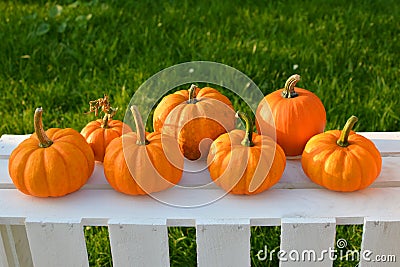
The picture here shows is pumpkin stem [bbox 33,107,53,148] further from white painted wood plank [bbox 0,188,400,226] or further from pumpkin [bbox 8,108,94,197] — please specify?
white painted wood plank [bbox 0,188,400,226]

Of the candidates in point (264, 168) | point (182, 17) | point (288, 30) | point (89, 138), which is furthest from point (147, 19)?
point (264, 168)

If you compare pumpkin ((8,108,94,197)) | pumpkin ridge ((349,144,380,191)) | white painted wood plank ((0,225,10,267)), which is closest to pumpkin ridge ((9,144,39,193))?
Result: pumpkin ((8,108,94,197))

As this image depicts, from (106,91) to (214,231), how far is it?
5.45 feet

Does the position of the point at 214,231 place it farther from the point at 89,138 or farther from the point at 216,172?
the point at 89,138

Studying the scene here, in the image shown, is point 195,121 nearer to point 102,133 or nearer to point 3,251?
point 102,133

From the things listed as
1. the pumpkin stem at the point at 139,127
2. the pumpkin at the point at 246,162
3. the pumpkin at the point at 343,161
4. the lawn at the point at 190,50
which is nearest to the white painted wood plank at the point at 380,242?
the pumpkin at the point at 343,161

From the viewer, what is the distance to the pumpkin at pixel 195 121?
156cm

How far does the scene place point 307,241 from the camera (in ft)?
4.58

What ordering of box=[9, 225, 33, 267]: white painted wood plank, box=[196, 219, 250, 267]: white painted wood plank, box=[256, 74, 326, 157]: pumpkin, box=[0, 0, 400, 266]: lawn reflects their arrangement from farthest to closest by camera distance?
box=[0, 0, 400, 266]: lawn, box=[9, 225, 33, 267]: white painted wood plank, box=[256, 74, 326, 157]: pumpkin, box=[196, 219, 250, 267]: white painted wood plank

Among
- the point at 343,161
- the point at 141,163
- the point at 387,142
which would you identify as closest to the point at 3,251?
the point at 141,163

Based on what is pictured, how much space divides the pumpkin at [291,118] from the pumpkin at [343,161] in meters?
0.10

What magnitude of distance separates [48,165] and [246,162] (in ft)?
1.52

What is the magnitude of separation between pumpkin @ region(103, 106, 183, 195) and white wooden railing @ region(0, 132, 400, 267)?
4 cm

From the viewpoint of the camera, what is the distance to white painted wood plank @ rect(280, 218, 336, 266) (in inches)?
54.2
